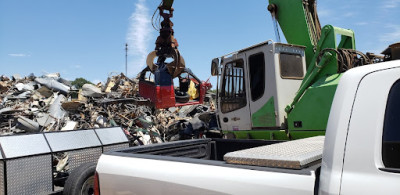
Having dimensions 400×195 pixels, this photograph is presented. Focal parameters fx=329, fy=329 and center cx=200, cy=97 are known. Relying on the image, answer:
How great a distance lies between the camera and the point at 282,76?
21.0 ft

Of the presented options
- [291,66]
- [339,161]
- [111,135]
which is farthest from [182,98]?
[339,161]

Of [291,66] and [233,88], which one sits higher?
[291,66]

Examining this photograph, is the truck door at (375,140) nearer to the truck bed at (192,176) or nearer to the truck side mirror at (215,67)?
the truck bed at (192,176)

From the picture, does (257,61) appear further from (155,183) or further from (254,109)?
(155,183)

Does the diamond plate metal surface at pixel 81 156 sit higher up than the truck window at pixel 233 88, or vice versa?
the truck window at pixel 233 88

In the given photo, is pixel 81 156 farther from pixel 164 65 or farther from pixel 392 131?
pixel 164 65

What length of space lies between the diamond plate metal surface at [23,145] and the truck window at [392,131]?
13.7 feet

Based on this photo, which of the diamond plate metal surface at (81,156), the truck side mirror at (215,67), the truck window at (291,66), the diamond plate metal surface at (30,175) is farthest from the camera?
the truck side mirror at (215,67)

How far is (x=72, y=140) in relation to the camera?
5074mm

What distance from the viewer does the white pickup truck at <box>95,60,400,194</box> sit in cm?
166

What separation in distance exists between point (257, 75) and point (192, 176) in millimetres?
4695

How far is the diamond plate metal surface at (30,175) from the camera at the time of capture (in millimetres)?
4141

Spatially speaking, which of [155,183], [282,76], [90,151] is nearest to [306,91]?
[282,76]

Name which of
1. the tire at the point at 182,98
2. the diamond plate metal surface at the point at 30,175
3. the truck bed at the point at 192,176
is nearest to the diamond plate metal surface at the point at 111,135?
the diamond plate metal surface at the point at 30,175
